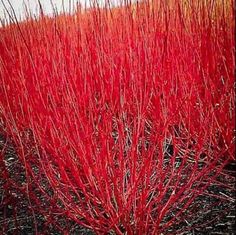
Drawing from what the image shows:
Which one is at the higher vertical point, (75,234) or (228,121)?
(228,121)

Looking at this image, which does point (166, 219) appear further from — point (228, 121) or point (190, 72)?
point (190, 72)

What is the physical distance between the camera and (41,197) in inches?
78.0

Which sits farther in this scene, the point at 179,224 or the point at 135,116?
the point at 179,224

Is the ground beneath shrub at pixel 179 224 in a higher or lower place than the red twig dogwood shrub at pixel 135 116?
lower

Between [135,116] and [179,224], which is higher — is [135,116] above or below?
above

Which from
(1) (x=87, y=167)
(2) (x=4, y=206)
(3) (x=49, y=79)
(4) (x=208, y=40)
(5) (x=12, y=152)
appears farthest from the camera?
(5) (x=12, y=152)

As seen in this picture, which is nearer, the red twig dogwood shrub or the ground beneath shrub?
the red twig dogwood shrub

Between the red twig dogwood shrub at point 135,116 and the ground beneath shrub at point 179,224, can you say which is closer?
the red twig dogwood shrub at point 135,116

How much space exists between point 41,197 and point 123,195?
31.2 inches

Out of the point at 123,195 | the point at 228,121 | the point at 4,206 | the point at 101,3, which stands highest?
the point at 101,3

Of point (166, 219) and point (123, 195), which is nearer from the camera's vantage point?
point (123, 195)

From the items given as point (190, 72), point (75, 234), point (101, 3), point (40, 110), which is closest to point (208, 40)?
point (190, 72)

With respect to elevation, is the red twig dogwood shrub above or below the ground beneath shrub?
above

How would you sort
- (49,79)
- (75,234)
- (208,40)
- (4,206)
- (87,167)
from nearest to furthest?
(87,167)
(208,40)
(75,234)
(49,79)
(4,206)
